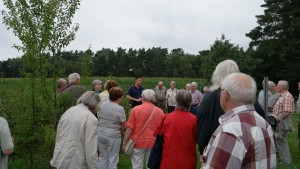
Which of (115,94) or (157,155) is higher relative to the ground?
(115,94)

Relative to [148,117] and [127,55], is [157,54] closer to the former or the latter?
[127,55]

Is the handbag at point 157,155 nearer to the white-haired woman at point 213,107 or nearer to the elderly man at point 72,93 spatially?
the white-haired woman at point 213,107

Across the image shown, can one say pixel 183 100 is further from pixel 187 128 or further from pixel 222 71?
pixel 222 71

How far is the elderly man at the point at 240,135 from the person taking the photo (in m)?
2.59

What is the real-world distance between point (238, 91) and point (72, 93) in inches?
Result: 208

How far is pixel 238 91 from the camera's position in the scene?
2.83 metres

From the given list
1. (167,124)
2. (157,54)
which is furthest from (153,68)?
(167,124)

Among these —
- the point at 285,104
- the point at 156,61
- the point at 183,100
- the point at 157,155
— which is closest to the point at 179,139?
the point at 157,155

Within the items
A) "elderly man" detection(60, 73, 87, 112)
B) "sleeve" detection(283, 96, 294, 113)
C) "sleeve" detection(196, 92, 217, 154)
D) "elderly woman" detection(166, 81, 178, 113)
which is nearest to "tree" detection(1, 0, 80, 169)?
"elderly man" detection(60, 73, 87, 112)

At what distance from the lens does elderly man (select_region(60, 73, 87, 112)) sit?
23.6ft

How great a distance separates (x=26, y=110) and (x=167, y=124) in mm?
2941

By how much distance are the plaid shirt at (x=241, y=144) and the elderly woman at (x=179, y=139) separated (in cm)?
258

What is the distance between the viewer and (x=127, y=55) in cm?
8069

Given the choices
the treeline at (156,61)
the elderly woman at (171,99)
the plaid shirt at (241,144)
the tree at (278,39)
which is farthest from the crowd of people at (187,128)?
the tree at (278,39)
